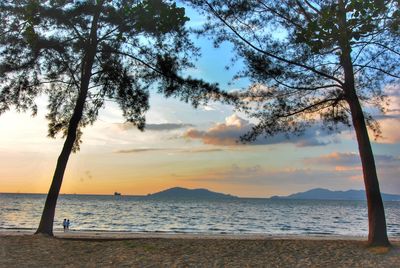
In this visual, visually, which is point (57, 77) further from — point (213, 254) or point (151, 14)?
point (213, 254)

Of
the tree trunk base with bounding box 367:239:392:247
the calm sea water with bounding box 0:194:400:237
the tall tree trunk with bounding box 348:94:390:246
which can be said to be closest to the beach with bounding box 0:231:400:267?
the tree trunk base with bounding box 367:239:392:247

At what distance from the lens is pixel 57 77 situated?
57.2 ft

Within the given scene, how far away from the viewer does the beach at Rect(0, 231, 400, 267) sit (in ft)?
37.2

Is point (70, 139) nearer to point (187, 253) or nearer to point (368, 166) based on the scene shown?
point (187, 253)

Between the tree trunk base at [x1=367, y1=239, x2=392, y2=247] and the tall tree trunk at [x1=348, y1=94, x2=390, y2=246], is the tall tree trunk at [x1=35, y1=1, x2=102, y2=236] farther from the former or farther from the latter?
the tree trunk base at [x1=367, y1=239, x2=392, y2=247]

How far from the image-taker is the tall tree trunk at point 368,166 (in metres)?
14.1

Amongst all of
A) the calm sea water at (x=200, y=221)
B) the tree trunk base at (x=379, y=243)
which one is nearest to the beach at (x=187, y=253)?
the tree trunk base at (x=379, y=243)

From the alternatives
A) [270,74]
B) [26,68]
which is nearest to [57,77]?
[26,68]

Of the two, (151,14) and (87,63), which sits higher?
(151,14)

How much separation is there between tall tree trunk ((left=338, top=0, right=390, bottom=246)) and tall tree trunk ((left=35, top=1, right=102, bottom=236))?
846 centimetres

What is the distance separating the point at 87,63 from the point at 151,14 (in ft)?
9.50

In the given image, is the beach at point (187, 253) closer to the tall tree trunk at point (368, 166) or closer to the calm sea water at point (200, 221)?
the tall tree trunk at point (368, 166)

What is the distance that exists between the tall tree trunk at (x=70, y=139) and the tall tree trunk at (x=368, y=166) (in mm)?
8456

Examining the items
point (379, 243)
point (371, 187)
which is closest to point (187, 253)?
point (379, 243)
